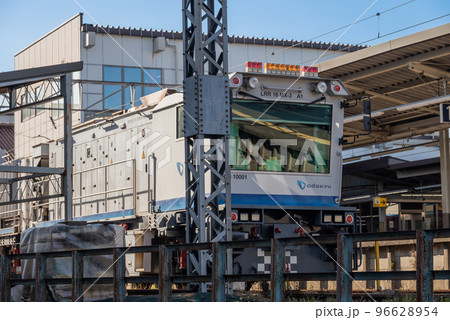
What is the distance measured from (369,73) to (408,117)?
4.15 metres

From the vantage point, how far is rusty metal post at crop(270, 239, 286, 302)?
30.7ft

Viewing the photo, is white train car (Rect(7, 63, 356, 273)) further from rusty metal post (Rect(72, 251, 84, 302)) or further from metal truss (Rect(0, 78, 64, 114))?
rusty metal post (Rect(72, 251, 84, 302))

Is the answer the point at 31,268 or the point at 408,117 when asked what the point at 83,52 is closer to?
the point at 408,117

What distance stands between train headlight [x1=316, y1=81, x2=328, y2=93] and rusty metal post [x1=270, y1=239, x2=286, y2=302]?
751 centimetres

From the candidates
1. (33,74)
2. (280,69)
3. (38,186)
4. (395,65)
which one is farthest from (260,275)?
(38,186)

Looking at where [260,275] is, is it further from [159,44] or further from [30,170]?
[159,44]

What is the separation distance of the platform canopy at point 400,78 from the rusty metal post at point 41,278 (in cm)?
779

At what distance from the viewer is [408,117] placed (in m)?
24.6

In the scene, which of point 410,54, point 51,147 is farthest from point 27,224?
point 410,54

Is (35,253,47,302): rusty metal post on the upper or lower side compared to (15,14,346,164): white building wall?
lower

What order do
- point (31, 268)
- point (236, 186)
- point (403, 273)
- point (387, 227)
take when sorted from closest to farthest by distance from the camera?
point (403, 273), point (31, 268), point (236, 186), point (387, 227)

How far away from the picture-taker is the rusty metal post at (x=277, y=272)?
368 inches

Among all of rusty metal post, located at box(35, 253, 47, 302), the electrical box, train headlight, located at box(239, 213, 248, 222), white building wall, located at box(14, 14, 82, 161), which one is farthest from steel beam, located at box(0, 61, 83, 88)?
the electrical box

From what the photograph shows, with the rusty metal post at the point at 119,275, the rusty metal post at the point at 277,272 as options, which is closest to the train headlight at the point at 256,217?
the rusty metal post at the point at 119,275
